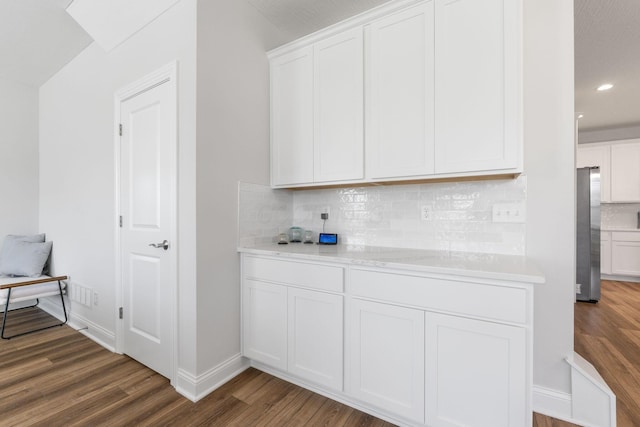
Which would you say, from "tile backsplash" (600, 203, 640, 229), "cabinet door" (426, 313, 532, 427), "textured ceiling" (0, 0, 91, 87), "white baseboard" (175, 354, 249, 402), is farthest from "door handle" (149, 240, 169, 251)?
"tile backsplash" (600, 203, 640, 229)

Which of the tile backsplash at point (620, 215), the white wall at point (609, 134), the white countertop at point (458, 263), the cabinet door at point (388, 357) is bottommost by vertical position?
the cabinet door at point (388, 357)

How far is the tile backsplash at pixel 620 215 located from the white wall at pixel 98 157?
6.75 m

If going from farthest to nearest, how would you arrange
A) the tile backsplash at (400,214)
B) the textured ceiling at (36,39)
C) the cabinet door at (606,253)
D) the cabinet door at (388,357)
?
the cabinet door at (606,253) < the textured ceiling at (36,39) < the tile backsplash at (400,214) < the cabinet door at (388,357)

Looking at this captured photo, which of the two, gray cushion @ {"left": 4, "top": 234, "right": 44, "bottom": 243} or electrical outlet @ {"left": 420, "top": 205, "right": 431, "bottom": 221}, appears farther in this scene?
gray cushion @ {"left": 4, "top": 234, "right": 44, "bottom": 243}

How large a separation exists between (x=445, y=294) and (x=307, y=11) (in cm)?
229

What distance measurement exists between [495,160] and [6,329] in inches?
177

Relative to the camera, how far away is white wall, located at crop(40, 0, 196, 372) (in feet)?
6.03

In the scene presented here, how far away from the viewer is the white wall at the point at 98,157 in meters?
1.84

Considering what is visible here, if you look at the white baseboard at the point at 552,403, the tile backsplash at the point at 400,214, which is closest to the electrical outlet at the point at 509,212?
the tile backsplash at the point at 400,214

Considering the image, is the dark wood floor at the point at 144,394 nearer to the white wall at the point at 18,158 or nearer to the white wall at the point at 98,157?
the white wall at the point at 98,157

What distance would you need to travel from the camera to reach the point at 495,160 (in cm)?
154

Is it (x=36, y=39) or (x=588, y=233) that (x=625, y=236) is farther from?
(x=36, y=39)

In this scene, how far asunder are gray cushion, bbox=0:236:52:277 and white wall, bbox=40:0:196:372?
0.43 ft

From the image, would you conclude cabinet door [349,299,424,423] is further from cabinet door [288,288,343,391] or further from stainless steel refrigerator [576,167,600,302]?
stainless steel refrigerator [576,167,600,302]
